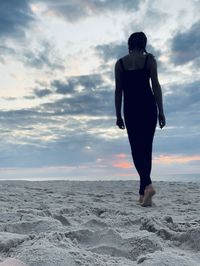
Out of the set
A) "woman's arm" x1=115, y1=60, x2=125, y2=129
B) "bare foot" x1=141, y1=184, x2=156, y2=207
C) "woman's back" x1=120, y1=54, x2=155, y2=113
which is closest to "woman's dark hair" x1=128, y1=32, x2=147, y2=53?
"woman's back" x1=120, y1=54, x2=155, y2=113

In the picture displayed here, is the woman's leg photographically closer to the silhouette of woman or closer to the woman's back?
the silhouette of woman

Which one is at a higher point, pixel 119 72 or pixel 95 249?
pixel 119 72

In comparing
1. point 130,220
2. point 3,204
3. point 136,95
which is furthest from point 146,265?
point 136,95

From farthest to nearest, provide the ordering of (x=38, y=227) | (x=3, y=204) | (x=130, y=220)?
(x=3, y=204) < (x=130, y=220) < (x=38, y=227)

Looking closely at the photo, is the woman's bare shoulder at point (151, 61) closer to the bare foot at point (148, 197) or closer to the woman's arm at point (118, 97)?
the woman's arm at point (118, 97)

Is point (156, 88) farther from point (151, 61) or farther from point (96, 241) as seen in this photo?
point (96, 241)

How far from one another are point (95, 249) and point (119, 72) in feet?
10.1

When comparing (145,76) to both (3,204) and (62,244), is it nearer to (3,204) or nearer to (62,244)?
(3,204)

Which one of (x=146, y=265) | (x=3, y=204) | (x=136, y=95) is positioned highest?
(x=136, y=95)

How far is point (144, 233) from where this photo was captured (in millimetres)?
2740

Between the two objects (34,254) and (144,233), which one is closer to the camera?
(34,254)

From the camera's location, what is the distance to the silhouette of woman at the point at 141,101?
5047 millimetres

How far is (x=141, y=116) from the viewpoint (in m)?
5.03

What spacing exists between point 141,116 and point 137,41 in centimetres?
89
